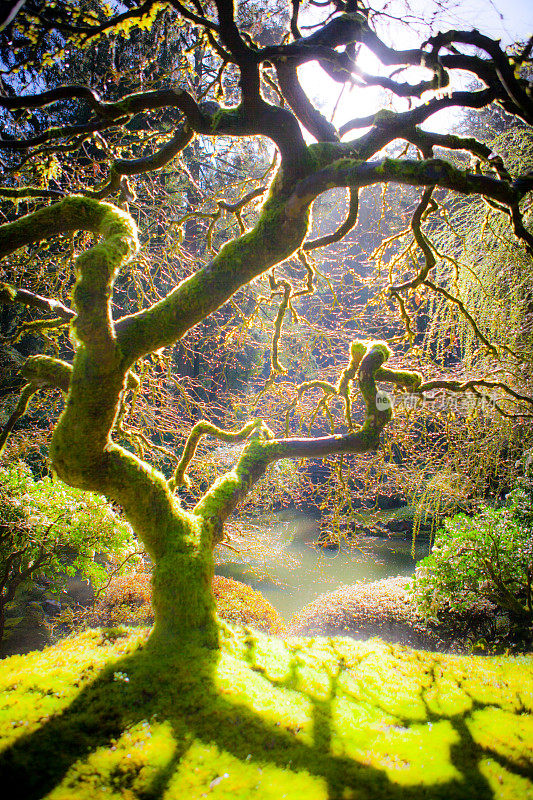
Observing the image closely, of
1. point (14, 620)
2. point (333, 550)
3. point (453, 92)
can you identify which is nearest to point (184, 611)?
point (453, 92)

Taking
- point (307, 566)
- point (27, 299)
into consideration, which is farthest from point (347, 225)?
point (307, 566)

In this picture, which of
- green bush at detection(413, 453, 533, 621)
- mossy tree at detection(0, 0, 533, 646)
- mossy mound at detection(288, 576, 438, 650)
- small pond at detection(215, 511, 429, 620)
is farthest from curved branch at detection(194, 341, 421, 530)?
small pond at detection(215, 511, 429, 620)

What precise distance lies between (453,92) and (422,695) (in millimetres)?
5081

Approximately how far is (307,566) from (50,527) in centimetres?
834

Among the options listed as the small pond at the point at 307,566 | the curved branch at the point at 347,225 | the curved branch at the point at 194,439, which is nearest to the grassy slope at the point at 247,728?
the curved branch at the point at 194,439

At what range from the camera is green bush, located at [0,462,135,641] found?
19.4 ft

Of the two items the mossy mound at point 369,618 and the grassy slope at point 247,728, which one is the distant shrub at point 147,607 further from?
the grassy slope at point 247,728

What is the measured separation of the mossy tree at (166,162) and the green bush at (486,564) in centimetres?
509

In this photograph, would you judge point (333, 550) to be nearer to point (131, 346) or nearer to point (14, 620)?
point (14, 620)

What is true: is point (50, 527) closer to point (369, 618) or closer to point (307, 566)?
point (369, 618)

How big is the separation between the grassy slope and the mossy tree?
1.83 feet

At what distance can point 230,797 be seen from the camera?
200 cm

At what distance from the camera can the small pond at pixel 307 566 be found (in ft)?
34.5

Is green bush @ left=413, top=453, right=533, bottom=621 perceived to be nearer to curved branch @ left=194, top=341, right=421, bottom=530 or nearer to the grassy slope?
the grassy slope
